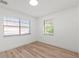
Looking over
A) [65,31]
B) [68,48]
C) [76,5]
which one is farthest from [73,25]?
[68,48]

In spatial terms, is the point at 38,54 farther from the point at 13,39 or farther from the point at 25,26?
the point at 25,26

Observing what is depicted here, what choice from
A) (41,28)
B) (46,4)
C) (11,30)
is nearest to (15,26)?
(11,30)

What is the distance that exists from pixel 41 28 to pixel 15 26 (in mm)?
2121

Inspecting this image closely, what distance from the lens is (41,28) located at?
6.39 metres

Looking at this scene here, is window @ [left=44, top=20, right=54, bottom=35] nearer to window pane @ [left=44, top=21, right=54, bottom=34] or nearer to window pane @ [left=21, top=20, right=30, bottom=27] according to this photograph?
window pane @ [left=44, top=21, right=54, bottom=34]

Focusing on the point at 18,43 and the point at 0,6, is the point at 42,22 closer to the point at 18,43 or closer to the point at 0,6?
the point at 18,43

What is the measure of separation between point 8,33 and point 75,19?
3.55m

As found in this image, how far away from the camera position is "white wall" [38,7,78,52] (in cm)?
383

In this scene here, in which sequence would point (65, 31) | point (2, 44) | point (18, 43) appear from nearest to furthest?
point (2, 44)
point (65, 31)
point (18, 43)

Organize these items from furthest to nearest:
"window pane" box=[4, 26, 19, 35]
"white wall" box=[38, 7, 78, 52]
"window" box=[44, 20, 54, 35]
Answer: "window" box=[44, 20, 54, 35] → "window pane" box=[4, 26, 19, 35] → "white wall" box=[38, 7, 78, 52]

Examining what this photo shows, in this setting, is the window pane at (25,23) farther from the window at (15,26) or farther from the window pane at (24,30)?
the window pane at (24,30)

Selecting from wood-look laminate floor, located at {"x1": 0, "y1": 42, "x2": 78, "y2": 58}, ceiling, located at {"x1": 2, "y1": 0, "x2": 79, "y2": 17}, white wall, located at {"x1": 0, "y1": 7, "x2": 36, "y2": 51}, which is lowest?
wood-look laminate floor, located at {"x1": 0, "y1": 42, "x2": 78, "y2": 58}

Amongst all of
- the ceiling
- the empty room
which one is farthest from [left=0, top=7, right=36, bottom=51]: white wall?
the ceiling

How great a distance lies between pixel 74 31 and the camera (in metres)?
3.83
